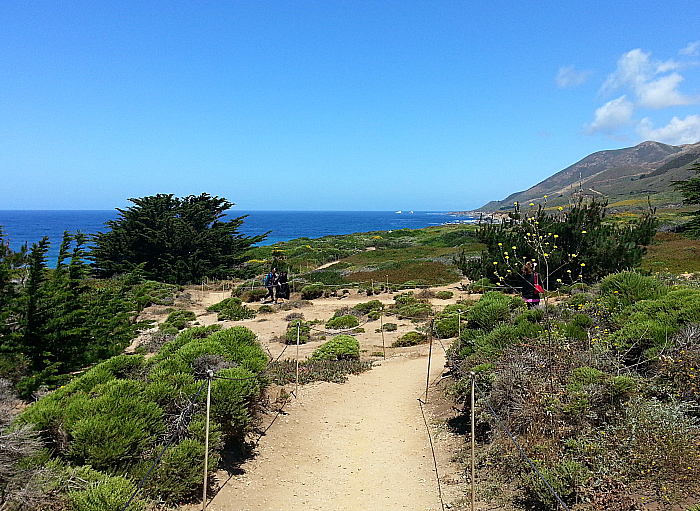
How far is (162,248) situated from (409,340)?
25.2 m

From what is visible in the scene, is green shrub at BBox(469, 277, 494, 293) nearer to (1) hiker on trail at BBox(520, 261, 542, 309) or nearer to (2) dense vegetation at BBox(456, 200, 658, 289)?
(2) dense vegetation at BBox(456, 200, 658, 289)

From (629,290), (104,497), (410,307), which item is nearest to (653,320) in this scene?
(629,290)

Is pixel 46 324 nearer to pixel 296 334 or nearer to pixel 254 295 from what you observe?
pixel 296 334

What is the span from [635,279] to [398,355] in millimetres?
6047

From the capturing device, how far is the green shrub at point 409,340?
13.9 metres

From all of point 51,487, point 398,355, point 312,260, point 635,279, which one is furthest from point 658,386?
point 312,260

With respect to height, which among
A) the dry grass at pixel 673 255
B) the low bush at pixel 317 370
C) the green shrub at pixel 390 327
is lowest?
the green shrub at pixel 390 327

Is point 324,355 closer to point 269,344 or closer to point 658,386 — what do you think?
point 269,344

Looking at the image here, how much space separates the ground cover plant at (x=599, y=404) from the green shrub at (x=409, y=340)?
5278 millimetres

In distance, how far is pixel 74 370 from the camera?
33.6 feet

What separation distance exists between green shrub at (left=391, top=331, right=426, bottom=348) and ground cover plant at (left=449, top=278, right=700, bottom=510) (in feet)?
17.3

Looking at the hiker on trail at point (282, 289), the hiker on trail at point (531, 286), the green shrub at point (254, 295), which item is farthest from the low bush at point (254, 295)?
the hiker on trail at point (531, 286)

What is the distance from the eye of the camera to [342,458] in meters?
6.38

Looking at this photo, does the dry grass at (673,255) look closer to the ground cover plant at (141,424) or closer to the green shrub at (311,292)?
the green shrub at (311,292)
